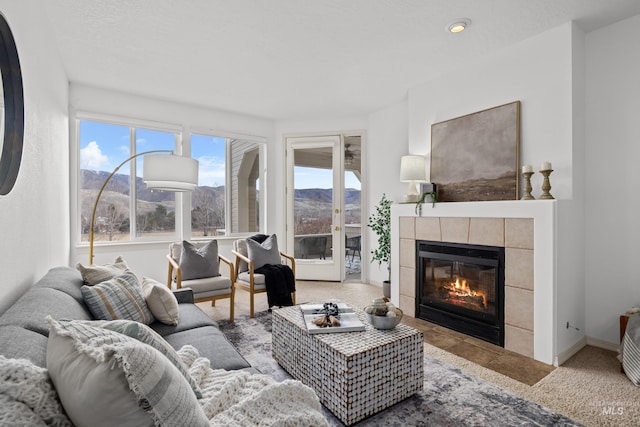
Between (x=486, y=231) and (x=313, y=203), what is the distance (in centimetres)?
300

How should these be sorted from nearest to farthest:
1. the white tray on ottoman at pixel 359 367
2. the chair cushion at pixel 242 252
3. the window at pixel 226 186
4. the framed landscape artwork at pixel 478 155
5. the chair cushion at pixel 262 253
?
the white tray on ottoman at pixel 359 367 < the framed landscape artwork at pixel 478 155 < the chair cushion at pixel 262 253 < the chair cushion at pixel 242 252 < the window at pixel 226 186

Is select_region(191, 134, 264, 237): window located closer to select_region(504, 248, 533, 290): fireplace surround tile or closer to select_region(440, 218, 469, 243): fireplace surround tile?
select_region(440, 218, 469, 243): fireplace surround tile

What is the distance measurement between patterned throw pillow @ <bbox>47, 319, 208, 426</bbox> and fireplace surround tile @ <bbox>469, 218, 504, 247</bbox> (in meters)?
2.66

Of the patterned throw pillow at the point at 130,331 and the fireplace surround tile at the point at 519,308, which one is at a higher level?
the patterned throw pillow at the point at 130,331

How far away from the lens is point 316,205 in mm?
5414

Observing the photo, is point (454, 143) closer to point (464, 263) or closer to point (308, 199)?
point (464, 263)

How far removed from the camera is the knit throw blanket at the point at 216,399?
71 cm

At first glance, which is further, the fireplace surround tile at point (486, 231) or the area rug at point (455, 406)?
the fireplace surround tile at point (486, 231)

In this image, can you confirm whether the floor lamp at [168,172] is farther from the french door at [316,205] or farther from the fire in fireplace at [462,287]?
the fire in fireplace at [462,287]

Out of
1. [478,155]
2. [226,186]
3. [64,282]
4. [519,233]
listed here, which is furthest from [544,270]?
[226,186]

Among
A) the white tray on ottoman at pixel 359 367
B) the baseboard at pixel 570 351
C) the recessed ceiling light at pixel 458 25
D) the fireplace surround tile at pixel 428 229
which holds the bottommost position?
the baseboard at pixel 570 351

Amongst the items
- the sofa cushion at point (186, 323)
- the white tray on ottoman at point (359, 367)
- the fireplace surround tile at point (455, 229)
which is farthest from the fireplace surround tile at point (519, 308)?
the sofa cushion at point (186, 323)

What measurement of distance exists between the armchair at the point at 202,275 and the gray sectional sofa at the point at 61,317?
1.74 feet

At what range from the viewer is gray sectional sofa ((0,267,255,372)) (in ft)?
3.36
